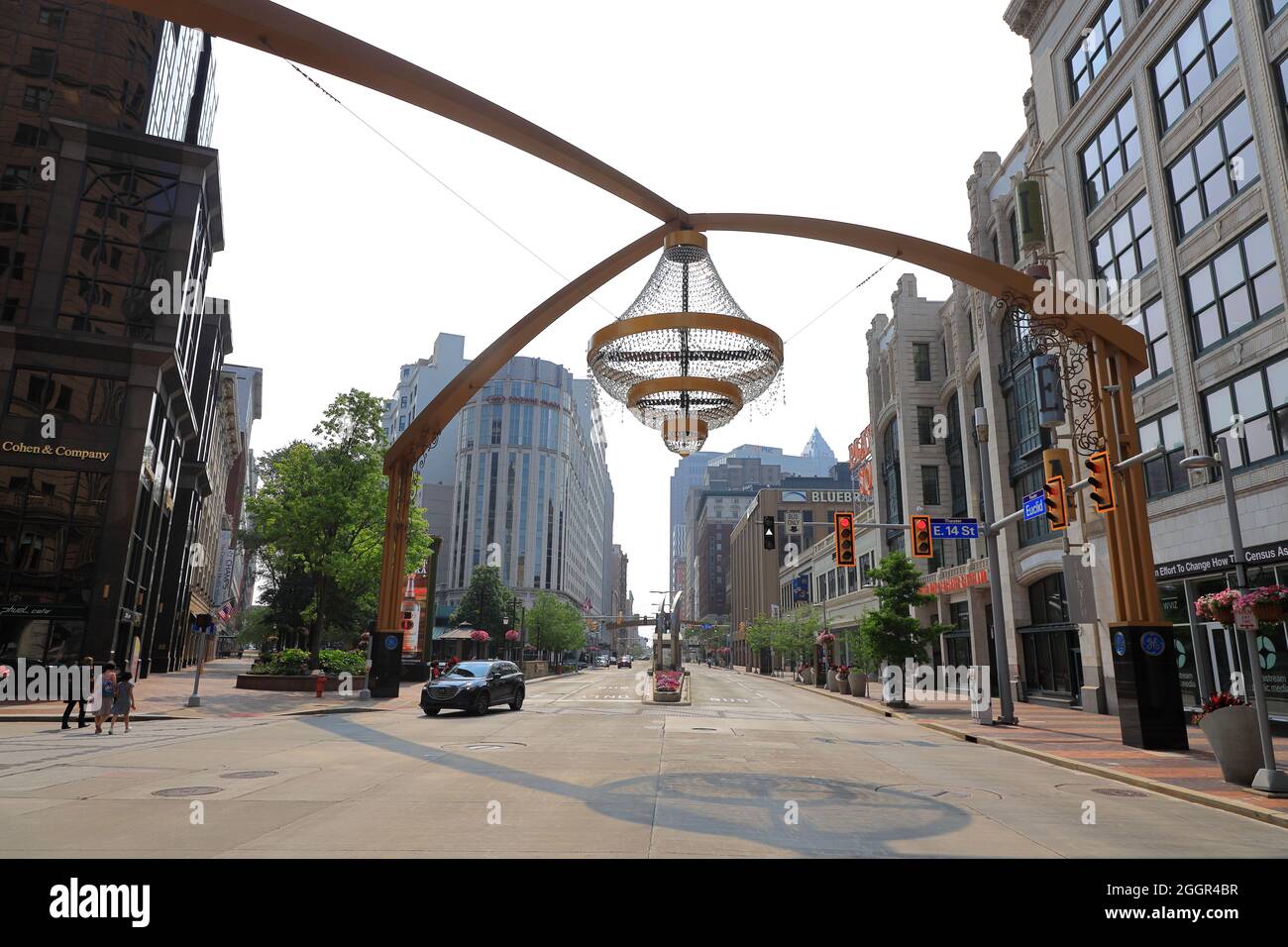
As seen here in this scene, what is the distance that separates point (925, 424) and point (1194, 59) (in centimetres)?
2593

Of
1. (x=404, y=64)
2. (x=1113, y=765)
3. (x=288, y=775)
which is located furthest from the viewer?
(x=1113, y=765)

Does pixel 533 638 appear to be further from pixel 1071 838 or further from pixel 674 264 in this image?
pixel 1071 838

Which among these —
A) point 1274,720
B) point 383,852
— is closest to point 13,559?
point 383,852

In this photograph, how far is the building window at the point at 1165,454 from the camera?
78.4 feet

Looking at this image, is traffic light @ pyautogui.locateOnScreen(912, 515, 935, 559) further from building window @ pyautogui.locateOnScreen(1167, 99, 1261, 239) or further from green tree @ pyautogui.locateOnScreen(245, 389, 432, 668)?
green tree @ pyautogui.locateOnScreen(245, 389, 432, 668)

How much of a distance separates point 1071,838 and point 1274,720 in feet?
53.4

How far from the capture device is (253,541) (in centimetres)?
6194

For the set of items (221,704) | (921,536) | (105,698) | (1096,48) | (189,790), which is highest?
(1096,48)

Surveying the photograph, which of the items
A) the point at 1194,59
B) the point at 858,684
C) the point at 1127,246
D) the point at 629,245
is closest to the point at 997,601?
the point at 1127,246

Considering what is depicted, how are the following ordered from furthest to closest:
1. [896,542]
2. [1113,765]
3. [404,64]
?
[896,542], [1113,765], [404,64]

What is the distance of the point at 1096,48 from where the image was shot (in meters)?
28.9

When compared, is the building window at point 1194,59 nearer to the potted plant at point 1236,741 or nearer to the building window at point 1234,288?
the building window at point 1234,288

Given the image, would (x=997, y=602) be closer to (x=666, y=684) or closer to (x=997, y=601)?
(x=997, y=601)
